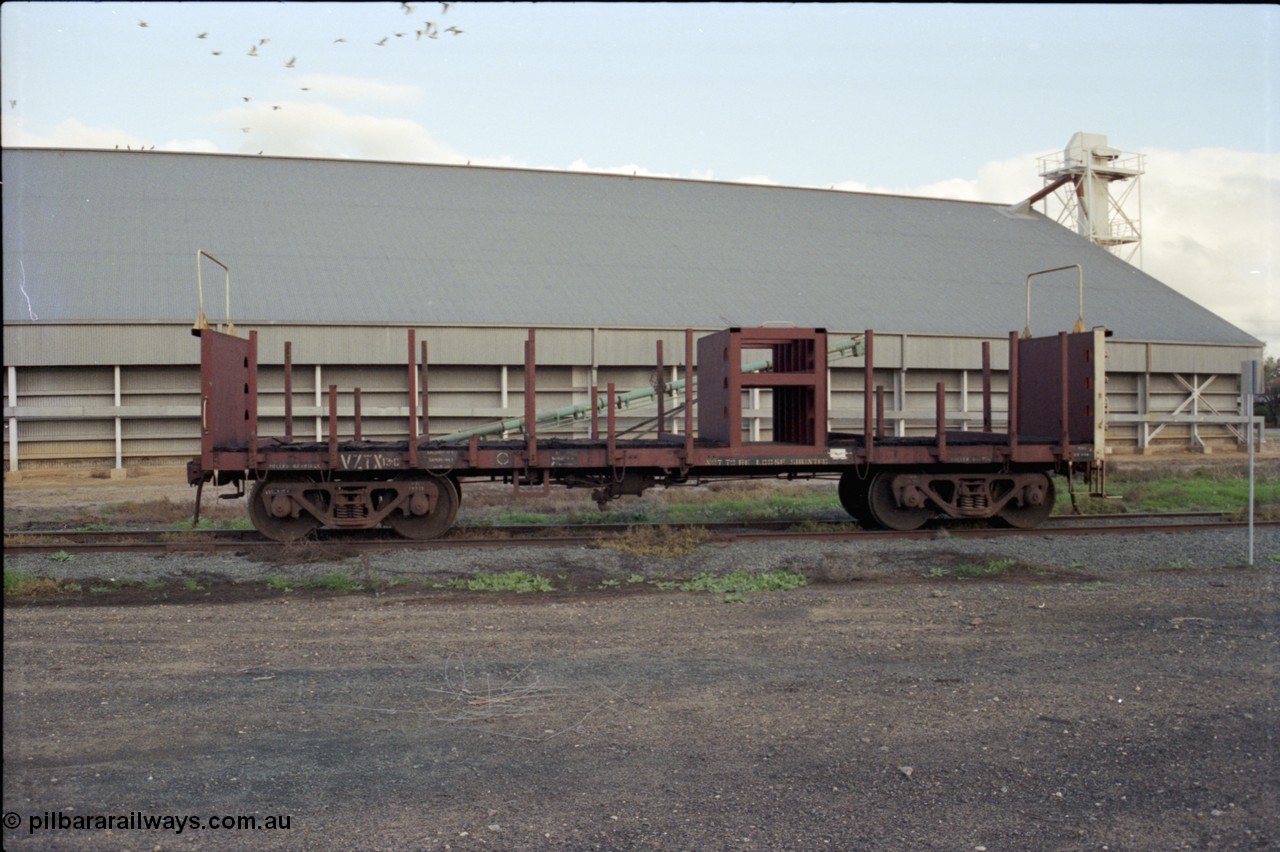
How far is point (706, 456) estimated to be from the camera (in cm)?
1314

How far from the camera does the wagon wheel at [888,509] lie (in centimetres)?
1419

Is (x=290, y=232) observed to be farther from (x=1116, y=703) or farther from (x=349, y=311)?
(x=1116, y=703)

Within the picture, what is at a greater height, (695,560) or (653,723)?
(695,560)

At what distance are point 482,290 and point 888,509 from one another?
53.1 ft

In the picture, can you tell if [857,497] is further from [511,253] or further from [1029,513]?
[511,253]

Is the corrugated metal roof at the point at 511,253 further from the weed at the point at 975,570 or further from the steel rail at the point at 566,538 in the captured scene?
the weed at the point at 975,570

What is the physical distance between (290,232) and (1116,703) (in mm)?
27919

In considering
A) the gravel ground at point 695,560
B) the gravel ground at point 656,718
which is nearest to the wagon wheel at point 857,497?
the gravel ground at point 695,560

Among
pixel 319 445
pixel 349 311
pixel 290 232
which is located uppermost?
pixel 290 232

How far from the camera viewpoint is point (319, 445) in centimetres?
1345

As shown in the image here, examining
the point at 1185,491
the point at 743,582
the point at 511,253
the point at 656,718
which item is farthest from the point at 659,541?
the point at 511,253

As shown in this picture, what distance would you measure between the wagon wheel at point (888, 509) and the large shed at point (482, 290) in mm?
12167

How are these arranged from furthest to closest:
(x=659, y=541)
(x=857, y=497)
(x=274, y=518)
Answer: (x=857, y=497), (x=274, y=518), (x=659, y=541)

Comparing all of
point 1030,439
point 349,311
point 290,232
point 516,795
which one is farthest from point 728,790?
point 290,232
